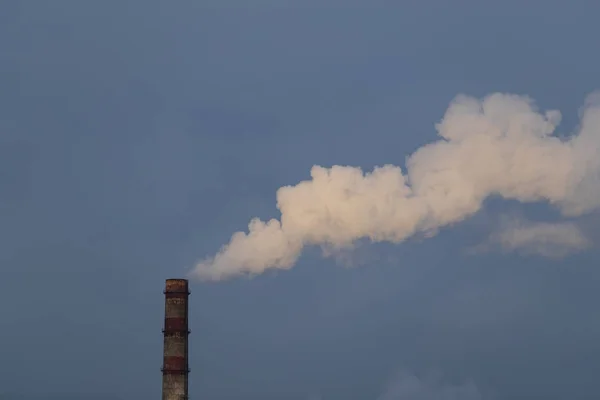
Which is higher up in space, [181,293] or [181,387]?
[181,293]

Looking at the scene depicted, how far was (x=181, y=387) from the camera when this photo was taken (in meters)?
89.5

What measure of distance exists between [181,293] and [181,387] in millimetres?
6564

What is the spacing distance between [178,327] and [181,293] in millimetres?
2550

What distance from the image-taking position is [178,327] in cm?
8956

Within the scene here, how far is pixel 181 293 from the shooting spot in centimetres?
9069

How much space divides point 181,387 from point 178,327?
4175 millimetres
